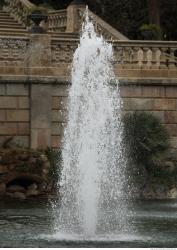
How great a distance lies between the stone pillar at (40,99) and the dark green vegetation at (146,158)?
1.92m

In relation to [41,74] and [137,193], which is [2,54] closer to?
[41,74]

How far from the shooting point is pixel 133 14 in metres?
38.8

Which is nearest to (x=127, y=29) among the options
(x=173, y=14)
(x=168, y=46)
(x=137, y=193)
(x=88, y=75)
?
(x=173, y=14)

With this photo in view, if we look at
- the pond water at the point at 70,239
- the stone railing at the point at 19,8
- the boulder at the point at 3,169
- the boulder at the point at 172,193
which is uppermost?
the stone railing at the point at 19,8

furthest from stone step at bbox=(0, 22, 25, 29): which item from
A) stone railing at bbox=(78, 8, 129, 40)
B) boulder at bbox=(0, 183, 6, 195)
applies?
boulder at bbox=(0, 183, 6, 195)

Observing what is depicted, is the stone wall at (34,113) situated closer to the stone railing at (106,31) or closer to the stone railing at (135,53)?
the stone railing at (135,53)

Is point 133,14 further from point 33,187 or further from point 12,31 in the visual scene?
point 33,187

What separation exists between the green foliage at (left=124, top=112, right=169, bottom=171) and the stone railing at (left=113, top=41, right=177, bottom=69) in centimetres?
139

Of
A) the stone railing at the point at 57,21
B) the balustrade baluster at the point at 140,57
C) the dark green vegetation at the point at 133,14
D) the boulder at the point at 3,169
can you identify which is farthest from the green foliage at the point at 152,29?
the dark green vegetation at the point at 133,14

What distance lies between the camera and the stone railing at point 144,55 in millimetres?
28312

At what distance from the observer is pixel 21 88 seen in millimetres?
27906

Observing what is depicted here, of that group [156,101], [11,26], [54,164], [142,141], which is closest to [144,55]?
[156,101]

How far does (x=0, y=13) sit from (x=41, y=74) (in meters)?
8.88

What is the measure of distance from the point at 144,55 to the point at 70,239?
36.8 feet
